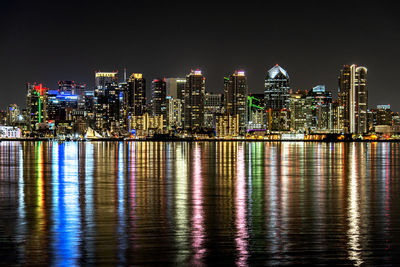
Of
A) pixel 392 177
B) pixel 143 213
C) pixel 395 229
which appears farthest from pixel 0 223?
pixel 392 177

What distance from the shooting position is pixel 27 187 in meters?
33.9

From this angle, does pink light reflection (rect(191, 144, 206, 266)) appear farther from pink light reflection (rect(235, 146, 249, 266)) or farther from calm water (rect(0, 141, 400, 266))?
pink light reflection (rect(235, 146, 249, 266))

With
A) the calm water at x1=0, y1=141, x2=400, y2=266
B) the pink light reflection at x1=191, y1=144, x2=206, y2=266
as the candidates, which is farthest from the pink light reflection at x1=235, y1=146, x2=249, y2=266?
the pink light reflection at x1=191, y1=144, x2=206, y2=266

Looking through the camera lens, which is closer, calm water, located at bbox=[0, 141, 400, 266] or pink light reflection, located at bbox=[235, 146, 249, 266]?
pink light reflection, located at bbox=[235, 146, 249, 266]

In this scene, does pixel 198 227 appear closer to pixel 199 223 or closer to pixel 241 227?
pixel 199 223

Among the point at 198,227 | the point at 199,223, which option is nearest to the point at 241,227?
the point at 198,227

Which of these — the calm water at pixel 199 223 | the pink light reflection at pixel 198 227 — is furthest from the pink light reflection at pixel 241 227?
the pink light reflection at pixel 198 227

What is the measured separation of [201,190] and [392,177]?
18.7 metres

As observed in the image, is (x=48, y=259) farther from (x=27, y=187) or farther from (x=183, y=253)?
(x=27, y=187)

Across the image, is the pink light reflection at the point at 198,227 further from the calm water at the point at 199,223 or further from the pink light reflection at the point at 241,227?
the pink light reflection at the point at 241,227

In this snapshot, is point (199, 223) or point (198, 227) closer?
point (198, 227)

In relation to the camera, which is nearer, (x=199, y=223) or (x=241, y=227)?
(x=241, y=227)

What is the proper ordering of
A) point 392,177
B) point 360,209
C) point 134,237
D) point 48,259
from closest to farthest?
point 48,259 → point 134,237 → point 360,209 → point 392,177

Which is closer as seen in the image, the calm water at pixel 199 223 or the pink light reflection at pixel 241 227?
the pink light reflection at pixel 241 227
